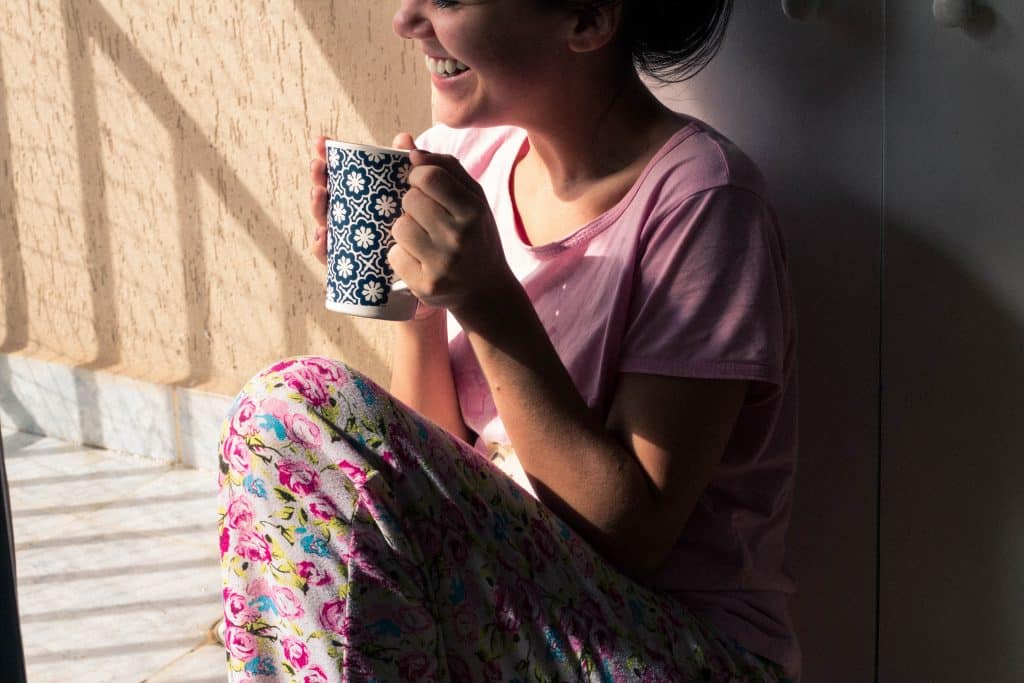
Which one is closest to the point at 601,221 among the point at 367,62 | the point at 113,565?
the point at 367,62

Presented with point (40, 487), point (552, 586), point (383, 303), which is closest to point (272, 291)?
point (40, 487)

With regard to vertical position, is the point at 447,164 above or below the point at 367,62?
above

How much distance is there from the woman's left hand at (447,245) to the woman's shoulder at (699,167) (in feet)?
0.53

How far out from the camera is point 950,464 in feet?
3.68

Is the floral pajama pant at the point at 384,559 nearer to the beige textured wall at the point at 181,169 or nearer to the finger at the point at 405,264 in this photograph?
the finger at the point at 405,264

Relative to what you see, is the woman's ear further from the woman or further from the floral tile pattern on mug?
the floral tile pattern on mug

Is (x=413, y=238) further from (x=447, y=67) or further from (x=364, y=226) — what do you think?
(x=447, y=67)

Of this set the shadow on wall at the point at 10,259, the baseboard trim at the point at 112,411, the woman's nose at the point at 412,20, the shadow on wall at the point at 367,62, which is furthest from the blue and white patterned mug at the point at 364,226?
the shadow on wall at the point at 10,259

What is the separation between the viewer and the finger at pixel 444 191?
0.91 metres

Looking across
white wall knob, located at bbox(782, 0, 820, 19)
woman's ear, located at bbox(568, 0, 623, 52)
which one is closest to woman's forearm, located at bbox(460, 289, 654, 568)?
woman's ear, located at bbox(568, 0, 623, 52)

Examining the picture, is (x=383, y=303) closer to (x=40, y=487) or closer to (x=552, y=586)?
(x=552, y=586)

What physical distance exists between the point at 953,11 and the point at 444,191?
446 millimetres

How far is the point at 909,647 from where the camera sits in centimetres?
118

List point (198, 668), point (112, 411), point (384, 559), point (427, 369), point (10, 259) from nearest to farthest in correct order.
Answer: point (384, 559) → point (427, 369) → point (198, 668) → point (112, 411) → point (10, 259)
